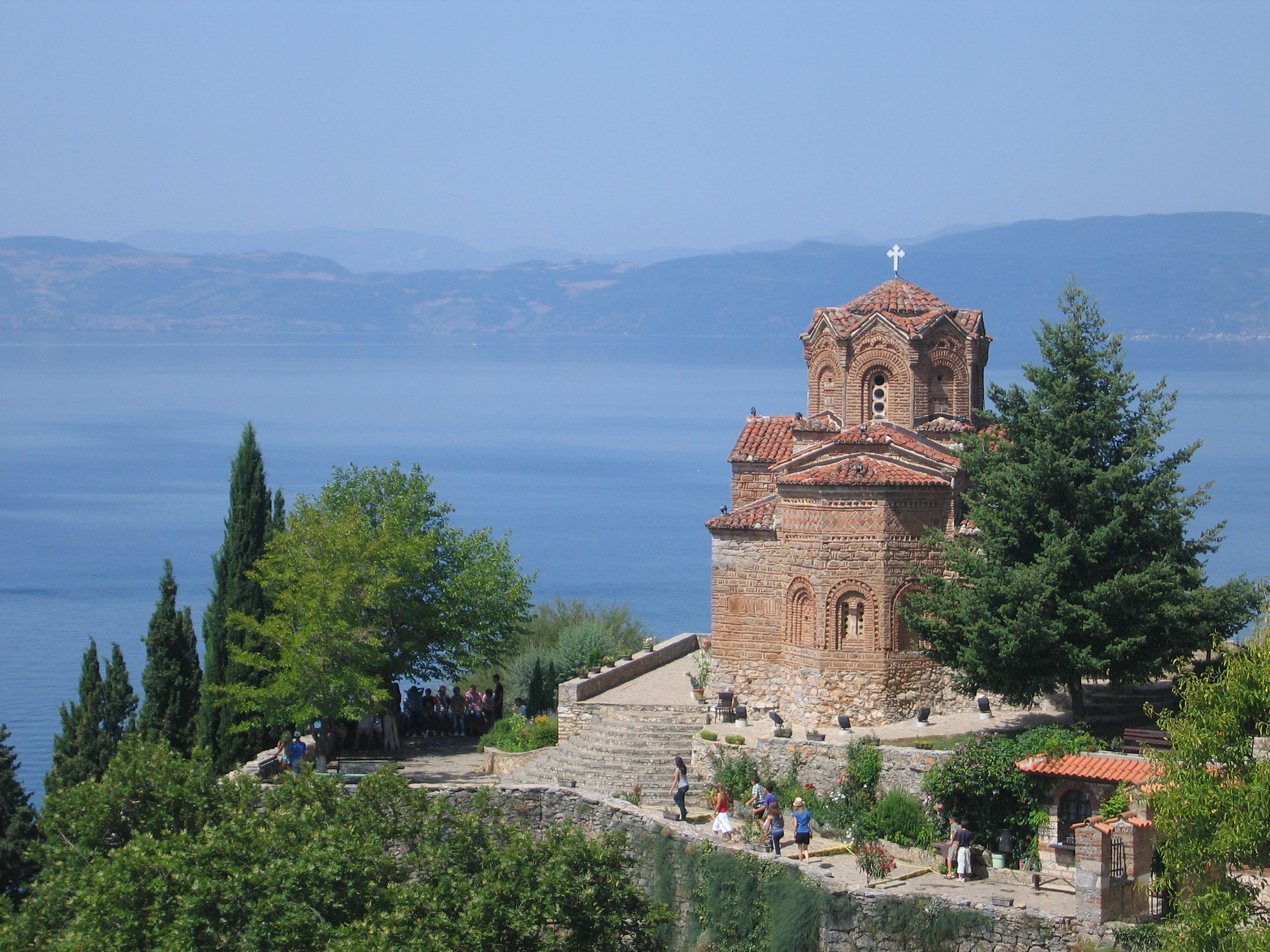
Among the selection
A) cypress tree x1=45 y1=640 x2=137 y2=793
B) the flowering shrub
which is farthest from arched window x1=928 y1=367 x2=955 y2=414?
cypress tree x1=45 y1=640 x2=137 y2=793

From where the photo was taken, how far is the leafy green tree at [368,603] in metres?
25.9

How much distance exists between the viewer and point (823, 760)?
2367 centimetres

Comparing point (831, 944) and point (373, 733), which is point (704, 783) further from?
point (373, 733)

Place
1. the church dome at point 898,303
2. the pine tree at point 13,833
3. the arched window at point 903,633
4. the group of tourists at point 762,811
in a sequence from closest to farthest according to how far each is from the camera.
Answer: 1. the group of tourists at point 762,811
2. the pine tree at point 13,833
3. the arched window at point 903,633
4. the church dome at point 898,303

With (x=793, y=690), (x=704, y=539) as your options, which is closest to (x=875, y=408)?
(x=793, y=690)

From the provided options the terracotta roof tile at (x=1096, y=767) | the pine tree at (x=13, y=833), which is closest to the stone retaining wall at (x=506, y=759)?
the pine tree at (x=13, y=833)

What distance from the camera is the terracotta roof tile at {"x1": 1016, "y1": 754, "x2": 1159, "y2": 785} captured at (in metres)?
21.0

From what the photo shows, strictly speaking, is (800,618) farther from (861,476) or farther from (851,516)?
(861,476)

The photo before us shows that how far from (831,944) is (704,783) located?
4.78m

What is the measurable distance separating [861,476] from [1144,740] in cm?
642

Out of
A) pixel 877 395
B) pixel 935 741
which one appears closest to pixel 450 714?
pixel 877 395

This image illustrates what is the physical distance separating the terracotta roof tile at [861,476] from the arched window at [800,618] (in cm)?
188

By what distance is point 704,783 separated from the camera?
24578 millimetres

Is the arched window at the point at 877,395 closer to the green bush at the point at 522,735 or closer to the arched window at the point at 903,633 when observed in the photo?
the arched window at the point at 903,633
